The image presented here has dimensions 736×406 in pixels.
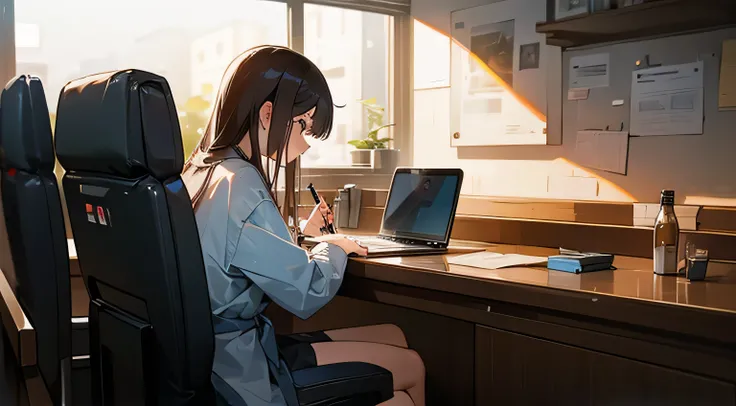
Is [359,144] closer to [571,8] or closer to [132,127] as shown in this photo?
[571,8]

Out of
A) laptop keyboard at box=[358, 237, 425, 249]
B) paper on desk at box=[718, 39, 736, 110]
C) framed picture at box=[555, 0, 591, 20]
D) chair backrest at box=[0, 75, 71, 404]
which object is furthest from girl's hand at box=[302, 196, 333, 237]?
paper on desk at box=[718, 39, 736, 110]

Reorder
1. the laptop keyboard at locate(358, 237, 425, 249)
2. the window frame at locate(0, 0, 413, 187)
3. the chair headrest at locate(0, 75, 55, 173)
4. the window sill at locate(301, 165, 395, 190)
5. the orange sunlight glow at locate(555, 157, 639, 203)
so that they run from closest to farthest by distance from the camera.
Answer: the chair headrest at locate(0, 75, 55, 173)
the laptop keyboard at locate(358, 237, 425, 249)
the orange sunlight glow at locate(555, 157, 639, 203)
the window sill at locate(301, 165, 395, 190)
the window frame at locate(0, 0, 413, 187)

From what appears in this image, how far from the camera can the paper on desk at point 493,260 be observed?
5.98ft

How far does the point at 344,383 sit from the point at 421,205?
0.86 metres

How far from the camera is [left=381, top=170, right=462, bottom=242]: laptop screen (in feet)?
7.34

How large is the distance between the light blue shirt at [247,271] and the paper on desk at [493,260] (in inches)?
18.1

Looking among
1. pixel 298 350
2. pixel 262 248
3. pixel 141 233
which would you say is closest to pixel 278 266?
pixel 262 248

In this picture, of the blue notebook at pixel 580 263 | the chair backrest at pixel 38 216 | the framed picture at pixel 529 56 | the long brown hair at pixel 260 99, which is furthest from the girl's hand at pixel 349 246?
the framed picture at pixel 529 56

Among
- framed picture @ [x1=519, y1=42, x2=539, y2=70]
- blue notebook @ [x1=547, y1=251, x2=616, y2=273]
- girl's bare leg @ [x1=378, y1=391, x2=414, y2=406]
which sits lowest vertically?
girl's bare leg @ [x1=378, y1=391, x2=414, y2=406]

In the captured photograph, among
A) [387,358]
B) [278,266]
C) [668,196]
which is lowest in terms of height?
[387,358]

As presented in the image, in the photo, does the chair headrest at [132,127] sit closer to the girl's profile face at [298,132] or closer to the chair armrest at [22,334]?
the chair armrest at [22,334]

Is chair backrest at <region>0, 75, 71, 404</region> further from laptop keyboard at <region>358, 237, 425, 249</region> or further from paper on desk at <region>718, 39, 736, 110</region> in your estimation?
paper on desk at <region>718, 39, 736, 110</region>

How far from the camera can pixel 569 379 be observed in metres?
1.55

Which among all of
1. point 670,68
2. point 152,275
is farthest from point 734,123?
point 152,275
